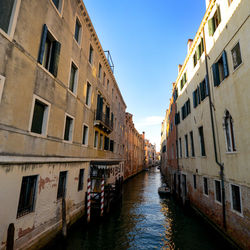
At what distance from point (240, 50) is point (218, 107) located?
271 centimetres

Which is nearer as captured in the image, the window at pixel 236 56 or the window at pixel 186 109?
the window at pixel 236 56

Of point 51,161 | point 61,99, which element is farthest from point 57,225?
point 61,99

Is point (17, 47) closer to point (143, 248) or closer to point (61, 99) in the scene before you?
point (61, 99)

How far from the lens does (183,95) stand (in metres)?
15.2

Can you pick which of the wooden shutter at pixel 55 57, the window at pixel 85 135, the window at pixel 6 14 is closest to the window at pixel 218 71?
the wooden shutter at pixel 55 57

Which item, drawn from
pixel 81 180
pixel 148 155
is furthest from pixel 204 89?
pixel 148 155

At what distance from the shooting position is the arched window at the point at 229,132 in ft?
24.0

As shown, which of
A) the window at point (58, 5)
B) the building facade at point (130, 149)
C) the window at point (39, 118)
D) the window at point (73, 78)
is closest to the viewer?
the window at point (39, 118)

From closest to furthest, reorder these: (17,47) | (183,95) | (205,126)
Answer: (17,47)
(205,126)
(183,95)

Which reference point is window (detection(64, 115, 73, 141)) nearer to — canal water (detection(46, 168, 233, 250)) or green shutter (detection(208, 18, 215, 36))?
canal water (detection(46, 168, 233, 250))

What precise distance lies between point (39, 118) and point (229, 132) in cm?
825

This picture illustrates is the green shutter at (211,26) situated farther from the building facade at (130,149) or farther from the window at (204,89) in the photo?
the building facade at (130,149)

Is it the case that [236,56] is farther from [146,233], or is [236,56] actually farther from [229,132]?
[146,233]

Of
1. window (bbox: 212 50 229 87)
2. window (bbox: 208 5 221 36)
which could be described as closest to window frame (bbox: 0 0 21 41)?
window (bbox: 212 50 229 87)
